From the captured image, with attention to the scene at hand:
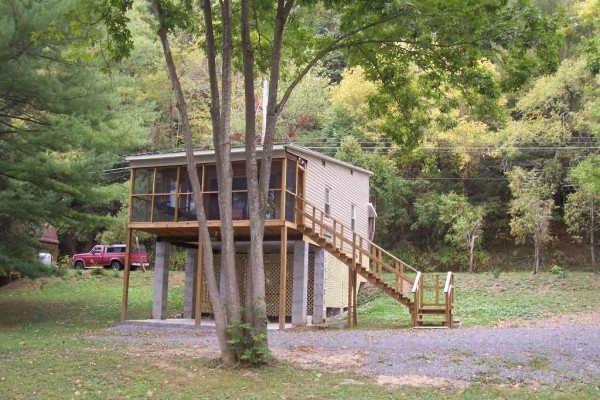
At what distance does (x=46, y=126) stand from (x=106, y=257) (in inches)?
809

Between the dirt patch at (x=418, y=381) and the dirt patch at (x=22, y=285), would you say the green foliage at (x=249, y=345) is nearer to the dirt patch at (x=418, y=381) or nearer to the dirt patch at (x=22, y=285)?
the dirt patch at (x=418, y=381)

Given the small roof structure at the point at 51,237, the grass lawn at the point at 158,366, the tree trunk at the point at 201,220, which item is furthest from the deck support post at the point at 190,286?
the small roof structure at the point at 51,237

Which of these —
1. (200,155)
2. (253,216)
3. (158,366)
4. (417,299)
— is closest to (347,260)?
(417,299)

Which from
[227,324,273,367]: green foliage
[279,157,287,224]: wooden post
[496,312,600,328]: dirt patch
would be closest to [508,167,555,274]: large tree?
[496,312,600,328]: dirt patch

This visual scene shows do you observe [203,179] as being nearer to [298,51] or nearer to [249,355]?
[298,51]

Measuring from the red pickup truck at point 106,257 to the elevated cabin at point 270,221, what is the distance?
16.1 metres

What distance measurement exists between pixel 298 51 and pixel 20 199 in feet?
31.3

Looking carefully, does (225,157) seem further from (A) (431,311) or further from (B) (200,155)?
(A) (431,311)

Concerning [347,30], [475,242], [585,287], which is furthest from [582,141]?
[347,30]

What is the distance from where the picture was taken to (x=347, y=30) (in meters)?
11.7

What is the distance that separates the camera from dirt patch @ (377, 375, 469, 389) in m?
8.98

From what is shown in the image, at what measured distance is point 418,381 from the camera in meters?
9.22

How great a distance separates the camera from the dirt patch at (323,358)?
1047 centimetres

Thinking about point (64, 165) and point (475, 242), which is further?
point (475, 242)
